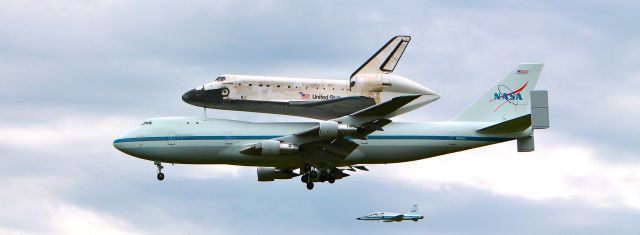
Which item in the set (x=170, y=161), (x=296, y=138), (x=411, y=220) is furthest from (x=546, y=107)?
(x=411, y=220)

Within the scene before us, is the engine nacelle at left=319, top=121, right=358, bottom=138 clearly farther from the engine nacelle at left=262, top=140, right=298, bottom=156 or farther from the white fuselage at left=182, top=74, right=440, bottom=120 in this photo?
the engine nacelle at left=262, top=140, right=298, bottom=156

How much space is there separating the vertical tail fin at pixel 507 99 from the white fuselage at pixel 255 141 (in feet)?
8.00

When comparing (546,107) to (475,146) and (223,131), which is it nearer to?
(475,146)

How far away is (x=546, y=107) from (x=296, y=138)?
647 inches

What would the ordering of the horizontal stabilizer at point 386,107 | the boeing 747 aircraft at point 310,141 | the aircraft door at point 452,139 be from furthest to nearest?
1. the aircraft door at point 452,139
2. the boeing 747 aircraft at point 310,141
3. the horizontal stabilizer at point 386,107

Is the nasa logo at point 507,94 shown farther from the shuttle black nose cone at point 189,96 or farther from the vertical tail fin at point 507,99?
the shuttle black nose cone at point 189,96

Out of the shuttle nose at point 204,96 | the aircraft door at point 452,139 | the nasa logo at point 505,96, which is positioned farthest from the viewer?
the nasa logo at point 505,96

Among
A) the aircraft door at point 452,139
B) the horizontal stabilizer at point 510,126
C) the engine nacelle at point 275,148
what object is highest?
the horizontal stabilizer at point 510,126

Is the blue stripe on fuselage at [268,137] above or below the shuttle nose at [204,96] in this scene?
below

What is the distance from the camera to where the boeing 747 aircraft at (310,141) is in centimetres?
7700

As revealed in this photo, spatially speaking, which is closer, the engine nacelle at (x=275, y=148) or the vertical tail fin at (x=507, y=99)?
the engine nacelle at (x=275, y=148)

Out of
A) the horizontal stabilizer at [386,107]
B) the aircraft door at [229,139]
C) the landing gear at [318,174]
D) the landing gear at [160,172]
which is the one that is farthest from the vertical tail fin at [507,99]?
the landing gear at [160,172]

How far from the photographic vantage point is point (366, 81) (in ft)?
240

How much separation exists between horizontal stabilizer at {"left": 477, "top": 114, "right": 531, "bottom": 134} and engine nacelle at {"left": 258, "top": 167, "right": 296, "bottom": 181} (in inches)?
534
